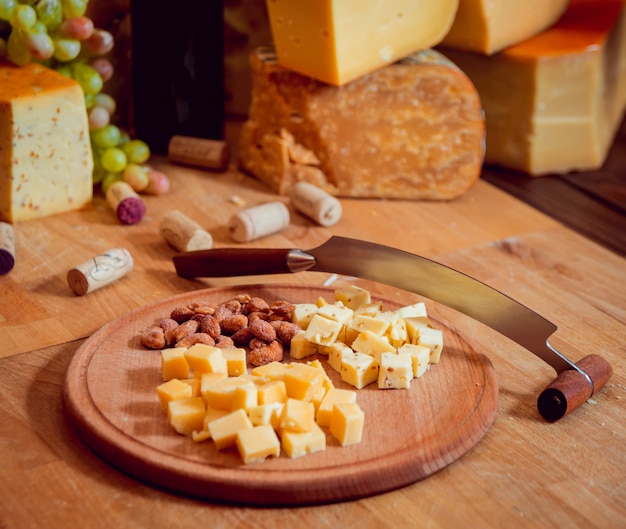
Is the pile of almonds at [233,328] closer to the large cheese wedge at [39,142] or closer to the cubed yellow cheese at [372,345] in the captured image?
the cubed yellow cheese at [372,345]

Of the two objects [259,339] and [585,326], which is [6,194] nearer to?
[259,339]

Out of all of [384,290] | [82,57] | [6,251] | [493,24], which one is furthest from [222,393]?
[493,24]

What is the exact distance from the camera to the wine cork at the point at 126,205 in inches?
78.6

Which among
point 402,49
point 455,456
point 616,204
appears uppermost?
point 402,49

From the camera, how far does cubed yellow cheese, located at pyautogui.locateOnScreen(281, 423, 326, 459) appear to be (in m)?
1.17

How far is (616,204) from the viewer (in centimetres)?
232

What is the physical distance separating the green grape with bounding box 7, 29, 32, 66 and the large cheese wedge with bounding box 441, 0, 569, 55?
3.73 feet

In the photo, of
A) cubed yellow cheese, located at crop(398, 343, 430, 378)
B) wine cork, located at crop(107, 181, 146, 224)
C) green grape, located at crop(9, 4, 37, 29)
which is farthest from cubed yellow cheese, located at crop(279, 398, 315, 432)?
green grape, located at crop(9, 4, 37, 29)

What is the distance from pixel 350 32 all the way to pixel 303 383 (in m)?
1.06

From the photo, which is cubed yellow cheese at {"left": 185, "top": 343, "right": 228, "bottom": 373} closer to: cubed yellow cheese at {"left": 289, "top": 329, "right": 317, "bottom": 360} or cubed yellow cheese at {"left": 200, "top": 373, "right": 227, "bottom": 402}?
cubed yellow cheese at {"left": 200, "top": 373, "right": 227, "bottom": 402}

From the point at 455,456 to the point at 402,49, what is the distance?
122cm

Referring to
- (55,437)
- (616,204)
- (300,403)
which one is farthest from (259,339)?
(616,204)

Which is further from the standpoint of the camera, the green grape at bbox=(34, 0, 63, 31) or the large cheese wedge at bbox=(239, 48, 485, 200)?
the large cheese wedge at bbox=(239, 48, 485, 200)

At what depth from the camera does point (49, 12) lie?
1.92m
